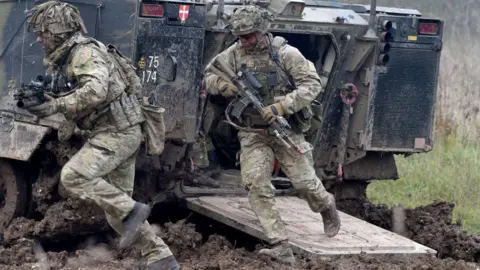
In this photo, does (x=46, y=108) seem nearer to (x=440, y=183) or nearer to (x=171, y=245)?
(x=171, y=245)

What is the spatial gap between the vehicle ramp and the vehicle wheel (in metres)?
1.19

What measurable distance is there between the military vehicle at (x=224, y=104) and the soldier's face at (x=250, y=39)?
1.51 feet

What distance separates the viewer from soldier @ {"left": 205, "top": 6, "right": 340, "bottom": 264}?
8117mm

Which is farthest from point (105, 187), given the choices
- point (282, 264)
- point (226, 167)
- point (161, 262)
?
point (226, 167)

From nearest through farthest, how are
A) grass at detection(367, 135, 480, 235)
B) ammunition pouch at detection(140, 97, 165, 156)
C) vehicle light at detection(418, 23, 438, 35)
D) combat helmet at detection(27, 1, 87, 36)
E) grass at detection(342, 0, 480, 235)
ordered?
combat helmet at detection(27, 1, 87, 36), ammunition pouch at detection(140, 97, 165, 156), vehicle light at detection(418, 23, 438, 35), grass at detection(367, 135, 480, 235), grass at detection(342, 0, 480, 235)

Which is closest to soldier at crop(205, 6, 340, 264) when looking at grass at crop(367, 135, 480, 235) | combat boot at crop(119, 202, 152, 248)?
combat boot at crop(119, 202, 152, 248)

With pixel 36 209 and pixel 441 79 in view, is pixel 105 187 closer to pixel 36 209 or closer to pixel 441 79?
pixel 36 209

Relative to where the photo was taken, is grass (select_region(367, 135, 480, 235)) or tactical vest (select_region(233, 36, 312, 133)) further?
grass (select_region(367, 135, 480, 235))

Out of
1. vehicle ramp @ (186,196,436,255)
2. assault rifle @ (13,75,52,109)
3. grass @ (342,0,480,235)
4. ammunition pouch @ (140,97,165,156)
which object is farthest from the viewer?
grass @ (342,0,480,235)

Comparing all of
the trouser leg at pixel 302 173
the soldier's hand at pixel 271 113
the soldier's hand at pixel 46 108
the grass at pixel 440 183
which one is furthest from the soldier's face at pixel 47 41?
the grass at pixel 440 183

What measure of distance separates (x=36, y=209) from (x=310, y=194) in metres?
2.01

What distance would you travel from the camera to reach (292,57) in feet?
27.1

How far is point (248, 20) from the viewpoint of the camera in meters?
8.09

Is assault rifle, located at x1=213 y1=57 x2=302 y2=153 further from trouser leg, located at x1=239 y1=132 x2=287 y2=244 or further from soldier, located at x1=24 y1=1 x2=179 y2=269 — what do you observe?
soldier, located at x1=24 y1=1 x2=179 y2=269
